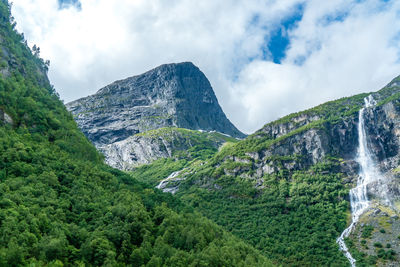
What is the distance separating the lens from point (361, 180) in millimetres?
150375

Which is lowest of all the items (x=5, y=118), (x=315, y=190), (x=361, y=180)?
(x=315, y=190)

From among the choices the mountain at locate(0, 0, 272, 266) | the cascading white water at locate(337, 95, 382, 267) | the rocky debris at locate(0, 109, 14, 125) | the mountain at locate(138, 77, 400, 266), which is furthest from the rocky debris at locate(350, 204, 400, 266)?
the rocky debris at locate(0, 109, 14, 125)

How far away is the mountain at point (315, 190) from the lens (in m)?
109

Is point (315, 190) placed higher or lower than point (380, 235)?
higher

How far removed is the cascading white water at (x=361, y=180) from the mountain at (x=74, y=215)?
5320 centimetres

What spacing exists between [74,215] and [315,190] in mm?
113981

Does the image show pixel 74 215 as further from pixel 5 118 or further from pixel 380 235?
pixel 380 235

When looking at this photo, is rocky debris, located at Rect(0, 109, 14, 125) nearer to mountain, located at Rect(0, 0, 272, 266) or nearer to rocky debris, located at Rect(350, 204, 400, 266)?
mountain, located at Rect(0, 0, 272, 266)

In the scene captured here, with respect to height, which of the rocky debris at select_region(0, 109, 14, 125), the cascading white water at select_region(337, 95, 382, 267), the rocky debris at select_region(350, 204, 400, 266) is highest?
the rocky debris at select_region(0, 109, 14, 125)

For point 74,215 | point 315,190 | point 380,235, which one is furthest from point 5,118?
point 315,190

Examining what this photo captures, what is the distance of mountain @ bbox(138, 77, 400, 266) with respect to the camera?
358 ft

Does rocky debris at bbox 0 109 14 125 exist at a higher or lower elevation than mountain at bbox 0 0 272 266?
higher

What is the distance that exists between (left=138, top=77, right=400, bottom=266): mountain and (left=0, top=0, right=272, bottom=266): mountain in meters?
42.2

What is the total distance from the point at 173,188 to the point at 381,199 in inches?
4185
